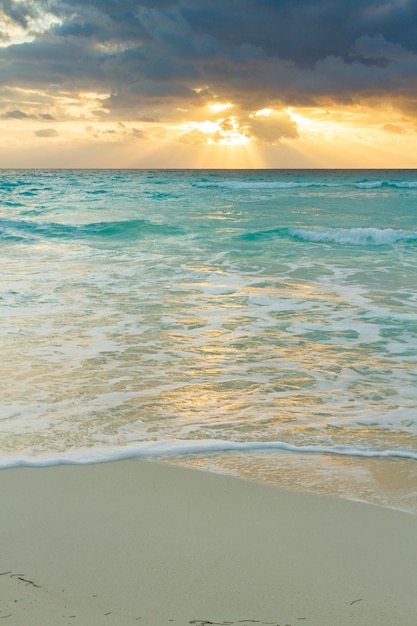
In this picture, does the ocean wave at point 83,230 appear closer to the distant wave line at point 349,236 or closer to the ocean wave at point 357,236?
the distant wave line at point 349,236

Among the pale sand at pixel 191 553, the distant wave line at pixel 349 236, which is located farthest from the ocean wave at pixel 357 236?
the pale sand at pixel 191 553

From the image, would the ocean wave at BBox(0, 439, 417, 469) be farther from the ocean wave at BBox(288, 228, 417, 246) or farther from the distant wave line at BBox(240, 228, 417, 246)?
the ocean wave at BBox(288, 228, 417, 246)

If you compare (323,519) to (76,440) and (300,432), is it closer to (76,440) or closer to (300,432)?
(300,432)

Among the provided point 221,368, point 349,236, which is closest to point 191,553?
point 221,368

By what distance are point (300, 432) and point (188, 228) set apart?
18.1 m

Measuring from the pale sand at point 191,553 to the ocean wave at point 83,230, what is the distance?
1663cm

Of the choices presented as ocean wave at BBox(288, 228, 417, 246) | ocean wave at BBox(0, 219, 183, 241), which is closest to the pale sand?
ocean wave at BBox(288, 228, 417, 246)

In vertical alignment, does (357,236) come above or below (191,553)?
above

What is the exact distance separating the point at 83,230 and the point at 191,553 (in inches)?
777

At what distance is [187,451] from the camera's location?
12.6 ft

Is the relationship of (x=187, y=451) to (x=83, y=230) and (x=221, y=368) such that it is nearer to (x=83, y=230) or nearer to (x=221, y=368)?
(x=221, y=368)

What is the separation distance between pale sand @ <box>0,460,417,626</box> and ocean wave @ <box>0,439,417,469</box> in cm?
13

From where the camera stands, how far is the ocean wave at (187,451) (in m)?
3.66

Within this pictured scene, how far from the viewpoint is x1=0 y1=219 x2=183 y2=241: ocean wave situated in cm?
1984
